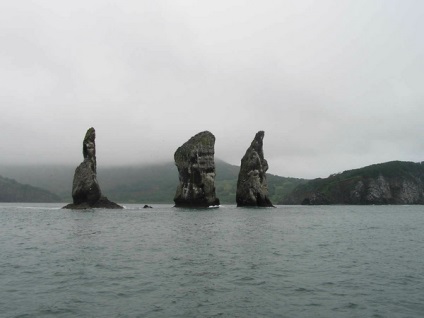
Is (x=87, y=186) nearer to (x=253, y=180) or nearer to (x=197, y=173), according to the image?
(x=197, y=173)

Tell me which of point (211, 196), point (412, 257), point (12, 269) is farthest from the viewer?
point (211, 196)

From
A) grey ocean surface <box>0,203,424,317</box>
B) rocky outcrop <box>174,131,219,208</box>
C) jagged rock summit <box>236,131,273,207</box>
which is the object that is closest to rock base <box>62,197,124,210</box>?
rocky outcrop <box>174,131,219,208</box>

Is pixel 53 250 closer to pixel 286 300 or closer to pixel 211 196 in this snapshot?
pixel 286 300

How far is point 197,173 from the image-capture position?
12900 cm

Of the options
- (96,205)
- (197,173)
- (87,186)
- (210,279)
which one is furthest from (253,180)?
(210,279)

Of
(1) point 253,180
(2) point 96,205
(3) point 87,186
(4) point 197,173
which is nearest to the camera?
(3) point 87,186

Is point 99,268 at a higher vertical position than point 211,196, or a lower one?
lower

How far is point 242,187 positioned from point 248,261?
4352 inches

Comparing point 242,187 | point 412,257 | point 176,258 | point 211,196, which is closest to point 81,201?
point 211,196

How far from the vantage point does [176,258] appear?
2978 cm

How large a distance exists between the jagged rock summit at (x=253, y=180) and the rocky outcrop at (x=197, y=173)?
12.2 metres

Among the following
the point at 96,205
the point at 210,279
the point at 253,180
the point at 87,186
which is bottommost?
the point at 210,279

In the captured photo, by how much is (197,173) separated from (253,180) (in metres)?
20.9

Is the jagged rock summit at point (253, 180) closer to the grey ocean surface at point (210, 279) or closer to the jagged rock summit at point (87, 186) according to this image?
the jagged rock summit at point (87, 186)
